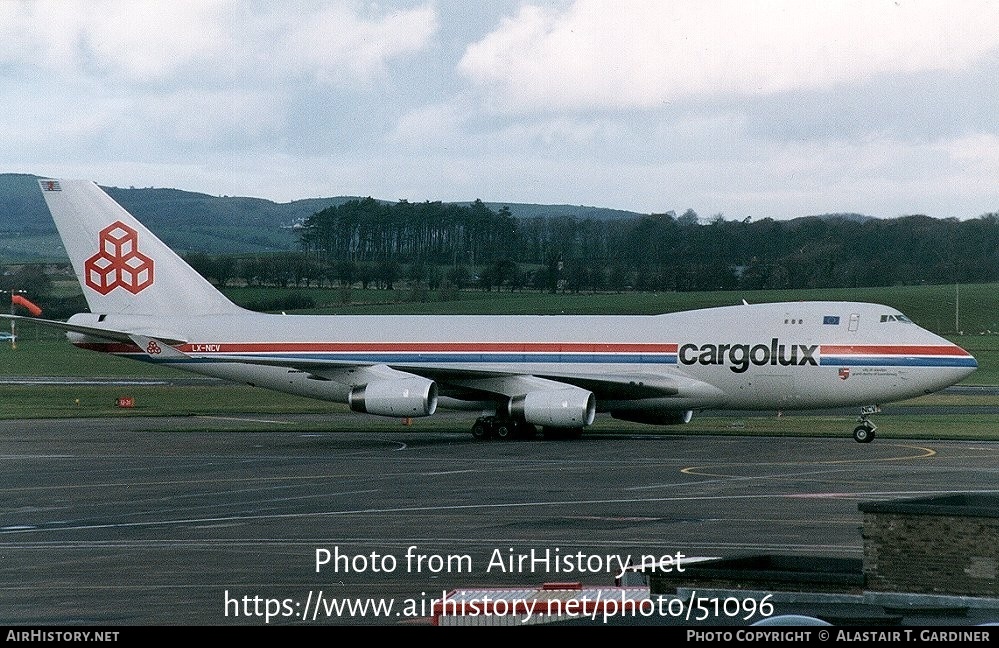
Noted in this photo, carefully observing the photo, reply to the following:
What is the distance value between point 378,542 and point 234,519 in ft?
15.5

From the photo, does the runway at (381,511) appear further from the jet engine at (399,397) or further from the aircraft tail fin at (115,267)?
the aircraft tail fin at (115,267)

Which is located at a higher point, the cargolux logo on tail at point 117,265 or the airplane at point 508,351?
the cargolux logo on tail at point 117,265

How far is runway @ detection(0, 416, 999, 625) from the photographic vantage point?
69.9 ft

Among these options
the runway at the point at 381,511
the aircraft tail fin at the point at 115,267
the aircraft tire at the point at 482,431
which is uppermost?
the aircraft tail fin at the point at 115,267

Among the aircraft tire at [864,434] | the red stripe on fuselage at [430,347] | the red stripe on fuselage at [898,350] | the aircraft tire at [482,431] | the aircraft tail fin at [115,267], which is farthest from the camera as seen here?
the aircraft tail fin at [115,267]

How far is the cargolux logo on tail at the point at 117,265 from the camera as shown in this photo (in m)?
56.8

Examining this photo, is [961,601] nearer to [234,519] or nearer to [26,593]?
[26,593]

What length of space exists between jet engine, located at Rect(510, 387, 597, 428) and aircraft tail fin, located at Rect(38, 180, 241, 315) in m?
13.7

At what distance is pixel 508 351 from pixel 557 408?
3.93 metres

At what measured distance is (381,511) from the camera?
30.9 m

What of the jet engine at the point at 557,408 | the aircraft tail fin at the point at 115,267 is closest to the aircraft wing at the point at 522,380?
the jet engine at the point at 557,408

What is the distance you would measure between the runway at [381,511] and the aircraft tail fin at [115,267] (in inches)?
256

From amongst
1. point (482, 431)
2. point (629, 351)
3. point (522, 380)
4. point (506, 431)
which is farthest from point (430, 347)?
point (629, 351)

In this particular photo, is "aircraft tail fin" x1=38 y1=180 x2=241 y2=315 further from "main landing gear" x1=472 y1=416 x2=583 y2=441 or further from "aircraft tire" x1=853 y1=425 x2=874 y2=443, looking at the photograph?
"aircraft tire" x1=853 y1=425 x2=874 y2=443
